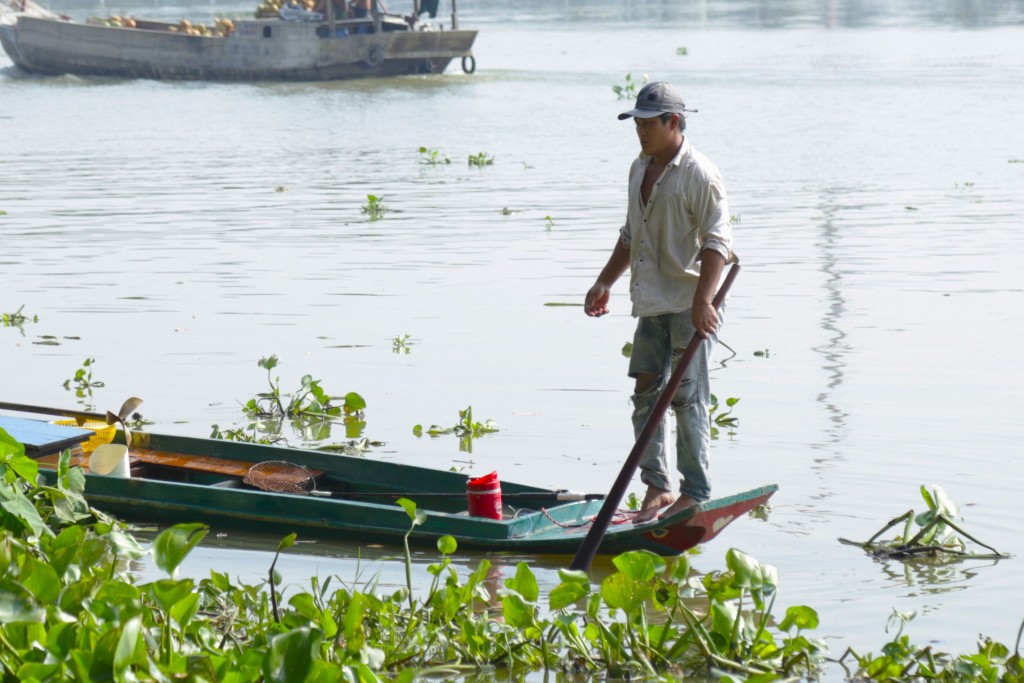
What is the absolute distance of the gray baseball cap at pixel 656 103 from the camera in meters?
6.00

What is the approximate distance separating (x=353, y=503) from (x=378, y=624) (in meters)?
1.35

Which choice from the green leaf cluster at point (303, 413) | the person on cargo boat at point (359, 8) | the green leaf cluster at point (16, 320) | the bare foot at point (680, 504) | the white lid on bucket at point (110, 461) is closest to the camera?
the bare foot at point (680, 504)

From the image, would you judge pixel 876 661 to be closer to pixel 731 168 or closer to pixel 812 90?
pixel 731 168

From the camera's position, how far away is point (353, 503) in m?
6.45

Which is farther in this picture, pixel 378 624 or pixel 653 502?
pixel 653 502

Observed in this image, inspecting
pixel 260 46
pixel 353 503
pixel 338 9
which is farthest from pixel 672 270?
pixel 338 9

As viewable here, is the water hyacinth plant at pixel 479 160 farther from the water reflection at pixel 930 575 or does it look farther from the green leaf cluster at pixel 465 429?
the water reflection at pixel 930 575

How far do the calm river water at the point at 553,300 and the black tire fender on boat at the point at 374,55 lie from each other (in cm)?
948

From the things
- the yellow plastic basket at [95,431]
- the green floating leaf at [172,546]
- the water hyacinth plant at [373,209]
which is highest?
the green floating leaf at [172,546]

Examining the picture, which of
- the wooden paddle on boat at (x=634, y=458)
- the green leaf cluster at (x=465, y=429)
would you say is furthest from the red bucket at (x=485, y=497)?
the green leaf cluster at (x=465, y=429)

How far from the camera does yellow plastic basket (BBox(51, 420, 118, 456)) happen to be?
287 inches

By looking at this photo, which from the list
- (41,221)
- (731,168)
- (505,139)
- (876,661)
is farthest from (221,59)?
(876,661)

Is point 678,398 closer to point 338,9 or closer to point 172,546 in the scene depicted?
point 172,546

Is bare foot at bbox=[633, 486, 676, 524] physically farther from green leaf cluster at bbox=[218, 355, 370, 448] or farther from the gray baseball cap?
green leaf cluster at bbox=[218, 355, 370, 448]
